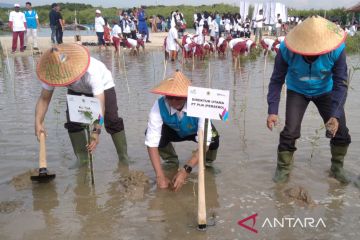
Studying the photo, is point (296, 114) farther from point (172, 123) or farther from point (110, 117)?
point (110, 117)

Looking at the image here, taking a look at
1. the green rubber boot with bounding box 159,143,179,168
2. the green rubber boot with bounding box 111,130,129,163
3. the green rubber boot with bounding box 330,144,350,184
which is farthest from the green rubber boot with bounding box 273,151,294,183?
the green rubber boot with bounding box 111,130,129,163

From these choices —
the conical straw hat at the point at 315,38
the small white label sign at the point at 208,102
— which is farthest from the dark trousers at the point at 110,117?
the conical straw hat at the point at 315,38

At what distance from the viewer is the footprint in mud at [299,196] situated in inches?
144

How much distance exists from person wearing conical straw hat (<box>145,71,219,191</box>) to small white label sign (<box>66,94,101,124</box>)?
51 cm

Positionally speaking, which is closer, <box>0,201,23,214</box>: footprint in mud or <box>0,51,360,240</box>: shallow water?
<box>0,51,360,240</box>: shallow water

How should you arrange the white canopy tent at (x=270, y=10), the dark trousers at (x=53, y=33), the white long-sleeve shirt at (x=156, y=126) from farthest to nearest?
the white canopy tent at (x=270, y=10)
the dark trousers at (x=53, y=33)
the white long-sleeve shirt at (x=156, y=126)

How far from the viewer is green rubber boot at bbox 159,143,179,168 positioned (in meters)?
4.69

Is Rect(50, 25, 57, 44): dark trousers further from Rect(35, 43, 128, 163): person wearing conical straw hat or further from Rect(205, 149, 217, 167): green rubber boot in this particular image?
Rect(205, 149, 217, 167): green rubber boot

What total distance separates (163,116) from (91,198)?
1.02m

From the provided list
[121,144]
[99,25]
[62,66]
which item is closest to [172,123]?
[121,144]

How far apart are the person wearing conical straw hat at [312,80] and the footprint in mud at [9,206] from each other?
2.43 m

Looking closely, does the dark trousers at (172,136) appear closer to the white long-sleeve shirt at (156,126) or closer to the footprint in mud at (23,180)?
the white long-sleeve shirt at (156,126)

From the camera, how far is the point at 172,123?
156 inches

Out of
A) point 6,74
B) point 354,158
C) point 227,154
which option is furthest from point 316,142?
point 6,74
